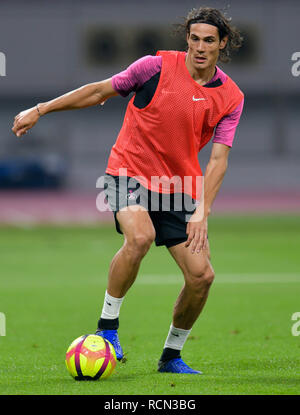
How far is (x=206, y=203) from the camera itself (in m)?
6.55

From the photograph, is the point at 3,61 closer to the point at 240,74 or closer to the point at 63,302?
the point at 240,74

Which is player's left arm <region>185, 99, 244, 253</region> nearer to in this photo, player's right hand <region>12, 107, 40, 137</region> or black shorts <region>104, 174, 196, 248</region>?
black shorts <region>104, 174, 196, 248</region>

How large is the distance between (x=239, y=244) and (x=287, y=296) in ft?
22.6

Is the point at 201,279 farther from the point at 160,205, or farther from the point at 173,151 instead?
the point at 173,151

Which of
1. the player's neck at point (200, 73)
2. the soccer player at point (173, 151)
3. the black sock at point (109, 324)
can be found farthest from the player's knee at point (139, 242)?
the player's neck at point (200, 73)

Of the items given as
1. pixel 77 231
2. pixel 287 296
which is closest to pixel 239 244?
pixel 77 231

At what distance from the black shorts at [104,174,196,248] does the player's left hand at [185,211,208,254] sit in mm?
117

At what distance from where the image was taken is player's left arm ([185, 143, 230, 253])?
21.3 feet

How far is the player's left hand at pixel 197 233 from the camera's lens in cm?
648

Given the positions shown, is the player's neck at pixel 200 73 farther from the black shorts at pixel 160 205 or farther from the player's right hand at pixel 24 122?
the player's right hand at pixel 24 122

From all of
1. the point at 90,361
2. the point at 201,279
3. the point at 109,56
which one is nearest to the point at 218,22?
the point at 201,279

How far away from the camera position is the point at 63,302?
1125 centimetres

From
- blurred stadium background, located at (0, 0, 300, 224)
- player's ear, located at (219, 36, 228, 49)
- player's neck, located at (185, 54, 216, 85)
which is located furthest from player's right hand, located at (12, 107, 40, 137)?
blurred stadium background, located at (0, 0, 300, 224)

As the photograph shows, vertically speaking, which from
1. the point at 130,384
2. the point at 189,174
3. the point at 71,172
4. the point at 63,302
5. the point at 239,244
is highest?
the point at 189,174
